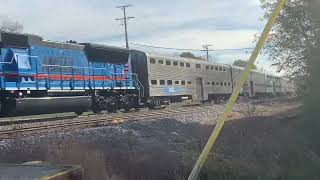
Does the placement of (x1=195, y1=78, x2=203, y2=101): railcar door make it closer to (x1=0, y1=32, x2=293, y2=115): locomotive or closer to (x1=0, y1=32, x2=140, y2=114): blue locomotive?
(x1=0, y1=32, x2=293, y2=115): locomotive

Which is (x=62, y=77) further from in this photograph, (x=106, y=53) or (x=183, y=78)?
(x=183, y=78)

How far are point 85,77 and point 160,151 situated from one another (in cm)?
1264

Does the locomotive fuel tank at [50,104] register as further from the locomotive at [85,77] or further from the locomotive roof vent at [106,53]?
the locomotive roof vent at [106,53]

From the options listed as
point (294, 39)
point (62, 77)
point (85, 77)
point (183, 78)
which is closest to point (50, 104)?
point (62, 77)

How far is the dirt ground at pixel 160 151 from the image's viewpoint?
10.3m

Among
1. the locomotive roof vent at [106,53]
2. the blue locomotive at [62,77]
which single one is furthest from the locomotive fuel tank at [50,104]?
the locomotive roof vent at [106,53]

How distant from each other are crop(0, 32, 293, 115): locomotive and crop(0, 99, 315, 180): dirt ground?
5.85m

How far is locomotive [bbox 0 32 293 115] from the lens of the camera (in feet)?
62.8

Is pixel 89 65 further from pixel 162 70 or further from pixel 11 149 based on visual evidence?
pixel 11 149

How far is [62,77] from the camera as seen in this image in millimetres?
22000

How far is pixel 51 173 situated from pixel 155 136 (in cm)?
801

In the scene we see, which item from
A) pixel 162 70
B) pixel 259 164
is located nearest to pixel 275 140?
pixel 259 164

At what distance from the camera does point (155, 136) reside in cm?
1423

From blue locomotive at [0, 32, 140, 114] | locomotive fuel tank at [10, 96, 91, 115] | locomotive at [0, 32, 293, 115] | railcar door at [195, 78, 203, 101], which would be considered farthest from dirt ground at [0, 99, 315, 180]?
railcar door at [195, 78, 203, 101]
